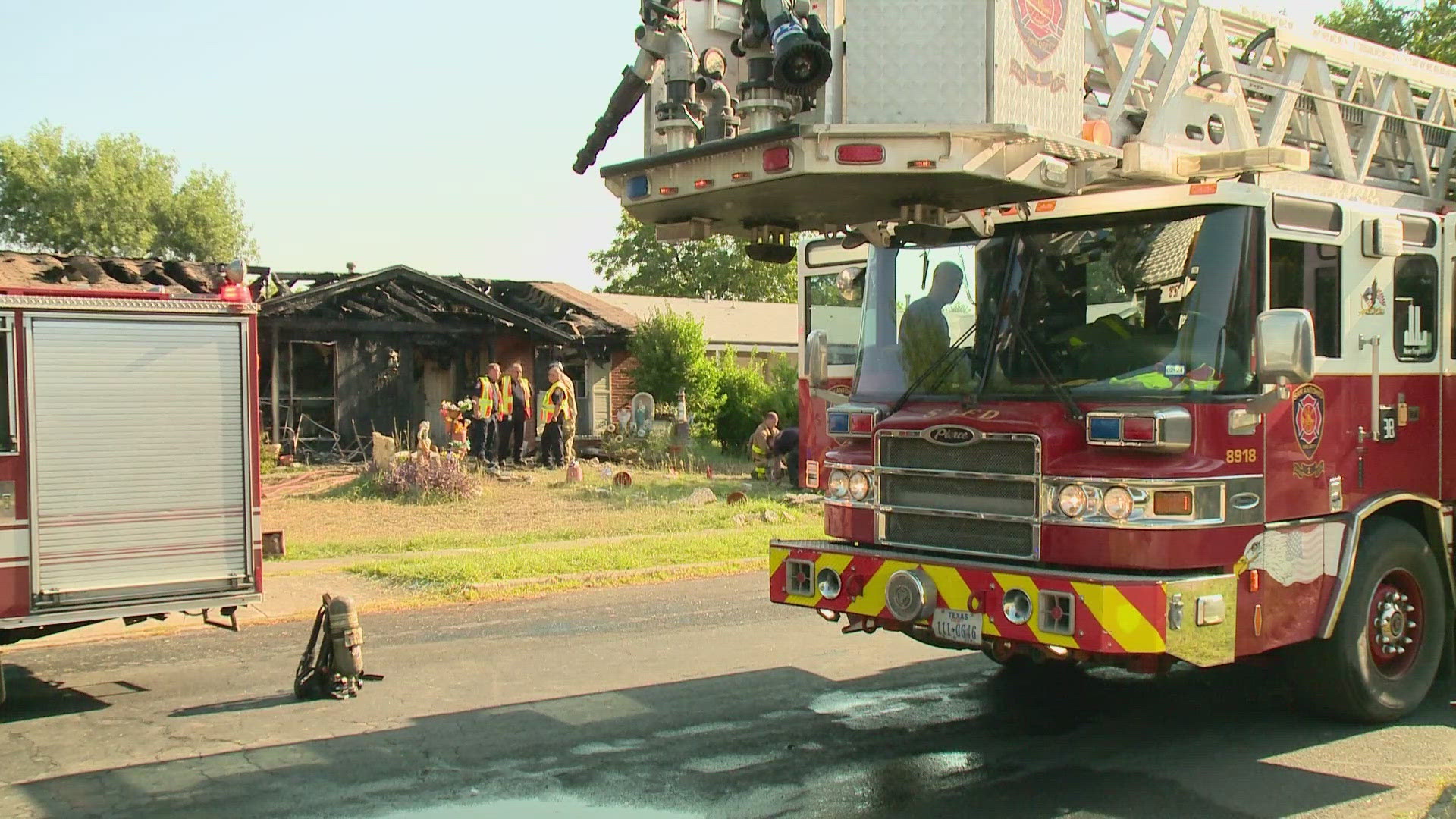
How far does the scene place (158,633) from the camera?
9477mm

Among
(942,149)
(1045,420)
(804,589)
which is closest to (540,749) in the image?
(804,589)

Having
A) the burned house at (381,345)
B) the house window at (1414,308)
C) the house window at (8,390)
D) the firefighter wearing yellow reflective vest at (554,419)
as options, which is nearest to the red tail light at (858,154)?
the house window at (1414,308)

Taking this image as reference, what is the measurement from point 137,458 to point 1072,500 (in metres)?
5.64

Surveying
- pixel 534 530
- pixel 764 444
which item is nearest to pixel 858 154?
pixel 534 530

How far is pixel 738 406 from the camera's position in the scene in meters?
27.5

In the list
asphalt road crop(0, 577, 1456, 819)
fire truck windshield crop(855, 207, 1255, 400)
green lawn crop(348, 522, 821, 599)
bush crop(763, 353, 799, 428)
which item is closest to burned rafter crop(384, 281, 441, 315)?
bush crop(763, 353, 799, 428)

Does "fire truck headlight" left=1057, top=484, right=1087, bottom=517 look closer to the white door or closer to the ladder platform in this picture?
the ladder platform

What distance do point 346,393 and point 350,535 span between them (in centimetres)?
1057

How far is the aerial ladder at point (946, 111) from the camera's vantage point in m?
5.70

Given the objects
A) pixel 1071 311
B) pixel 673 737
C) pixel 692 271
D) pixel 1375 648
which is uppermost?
pixel 692 271

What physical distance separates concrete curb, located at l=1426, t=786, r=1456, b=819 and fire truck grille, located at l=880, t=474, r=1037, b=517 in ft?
6.68

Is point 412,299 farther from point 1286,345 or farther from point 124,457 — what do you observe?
point 1286,345

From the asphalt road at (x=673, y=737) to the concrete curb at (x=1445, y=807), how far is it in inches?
2.6

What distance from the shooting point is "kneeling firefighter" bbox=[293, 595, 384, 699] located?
750 centimetres
